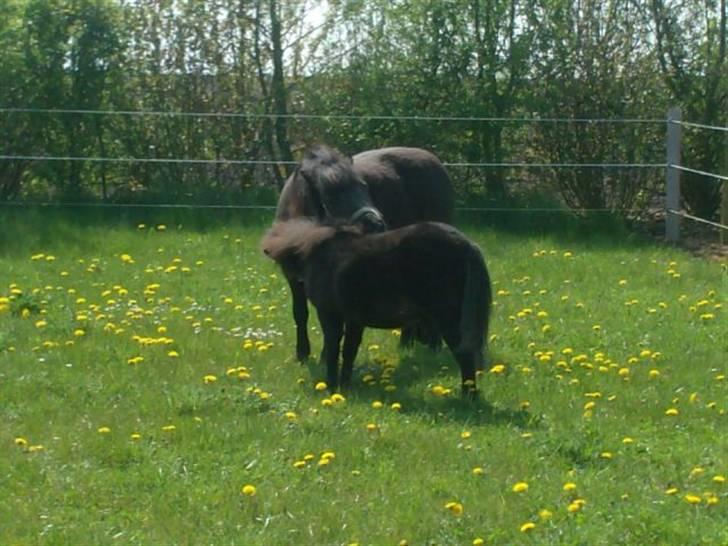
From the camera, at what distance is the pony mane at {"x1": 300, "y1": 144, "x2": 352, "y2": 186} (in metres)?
9.21

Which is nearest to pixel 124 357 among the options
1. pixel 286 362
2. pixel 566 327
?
pixel 286 362

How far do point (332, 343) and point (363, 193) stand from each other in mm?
1287

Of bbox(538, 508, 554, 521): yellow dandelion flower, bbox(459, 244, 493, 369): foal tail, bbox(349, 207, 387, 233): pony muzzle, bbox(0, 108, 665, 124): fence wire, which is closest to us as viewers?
bbox(538, 508, 554, 521): yellow dandelion flower

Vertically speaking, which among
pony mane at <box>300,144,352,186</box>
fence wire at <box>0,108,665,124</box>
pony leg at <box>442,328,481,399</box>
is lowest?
pony leg at <box>442,328,481,399</box>

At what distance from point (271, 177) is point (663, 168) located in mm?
4525

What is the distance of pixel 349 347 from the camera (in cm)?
852

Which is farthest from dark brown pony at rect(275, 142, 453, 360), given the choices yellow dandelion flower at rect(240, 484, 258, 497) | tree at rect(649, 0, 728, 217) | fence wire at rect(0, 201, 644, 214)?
tree at rect(649, 0, 728, 217)

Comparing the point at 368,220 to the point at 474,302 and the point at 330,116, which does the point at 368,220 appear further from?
the point at 330,116

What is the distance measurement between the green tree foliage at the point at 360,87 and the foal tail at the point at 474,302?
25.5 ft

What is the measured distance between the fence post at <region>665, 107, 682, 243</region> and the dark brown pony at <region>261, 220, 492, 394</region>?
7076mm

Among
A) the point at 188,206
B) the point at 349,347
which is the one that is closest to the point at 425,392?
the point at 349,347

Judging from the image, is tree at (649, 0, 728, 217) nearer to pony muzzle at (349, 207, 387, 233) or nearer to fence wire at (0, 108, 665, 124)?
fence wire at (0, 108, 665, 124)

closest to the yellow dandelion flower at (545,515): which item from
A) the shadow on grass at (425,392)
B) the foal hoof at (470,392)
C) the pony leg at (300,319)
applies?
the shadow on grass at (425,392)

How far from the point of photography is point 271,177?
16.2 metres
